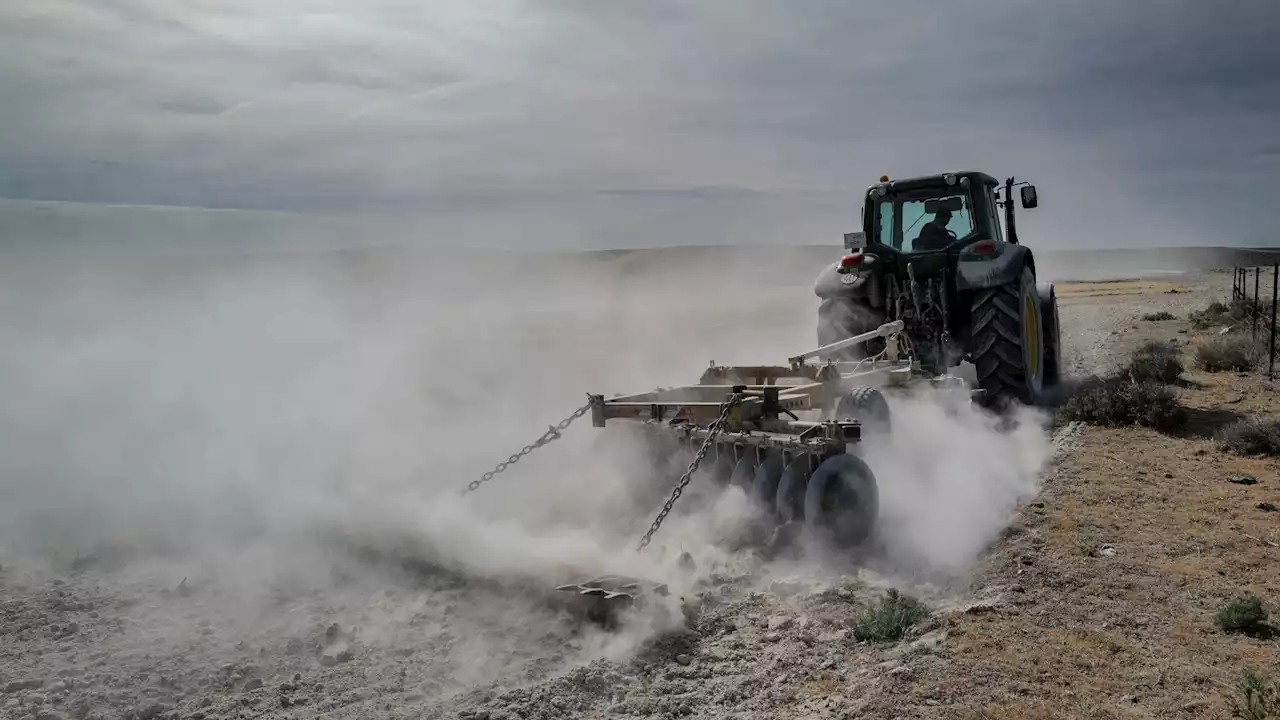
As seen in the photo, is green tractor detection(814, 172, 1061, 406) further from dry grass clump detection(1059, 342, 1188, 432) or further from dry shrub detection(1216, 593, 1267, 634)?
dry shrub detection(1216, 593, 1267, 634)

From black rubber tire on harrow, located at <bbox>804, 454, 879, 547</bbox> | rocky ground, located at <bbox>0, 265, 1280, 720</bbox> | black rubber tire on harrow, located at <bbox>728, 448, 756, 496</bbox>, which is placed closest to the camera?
rocky ground, located at <bbox>0, 265, 1280, 720</bbox>

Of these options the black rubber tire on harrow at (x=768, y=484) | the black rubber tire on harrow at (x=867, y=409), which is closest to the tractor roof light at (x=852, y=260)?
the black rubber tire on harrow at (x=867, y=409)

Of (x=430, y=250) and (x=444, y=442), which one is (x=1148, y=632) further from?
(x=430, y=250)

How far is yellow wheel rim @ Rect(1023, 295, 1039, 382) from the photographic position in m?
10.3

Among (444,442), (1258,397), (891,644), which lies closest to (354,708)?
(891,644)

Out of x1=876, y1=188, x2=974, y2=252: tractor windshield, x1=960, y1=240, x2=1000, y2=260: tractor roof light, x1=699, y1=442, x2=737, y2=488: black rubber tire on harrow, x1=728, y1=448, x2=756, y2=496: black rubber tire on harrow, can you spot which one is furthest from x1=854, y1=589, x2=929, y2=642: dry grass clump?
x1=876, y1=188, x2=974, y2=252: tractor windshield

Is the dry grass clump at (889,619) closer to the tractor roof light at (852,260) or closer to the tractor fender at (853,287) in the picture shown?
the tractor fender at (853,287)

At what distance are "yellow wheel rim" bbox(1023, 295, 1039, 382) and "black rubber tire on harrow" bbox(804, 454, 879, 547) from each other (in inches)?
207

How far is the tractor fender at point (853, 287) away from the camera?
32.4ft

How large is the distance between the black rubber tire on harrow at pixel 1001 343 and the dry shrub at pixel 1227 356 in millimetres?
5513

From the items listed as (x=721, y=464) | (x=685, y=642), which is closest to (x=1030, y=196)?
(x=721, y=464)

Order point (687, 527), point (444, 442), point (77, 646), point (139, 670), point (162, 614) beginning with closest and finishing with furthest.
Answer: point (139, 670) < point (77, 646) < point (162, 614) < point (687, 527) < point (444, 442)

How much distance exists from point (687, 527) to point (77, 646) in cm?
364

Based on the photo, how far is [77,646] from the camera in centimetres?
462
